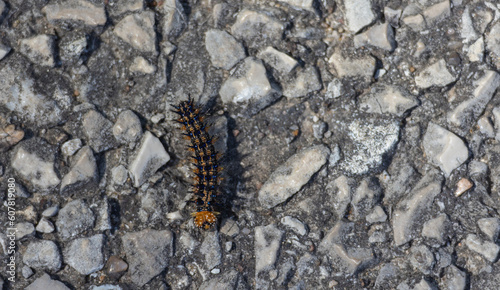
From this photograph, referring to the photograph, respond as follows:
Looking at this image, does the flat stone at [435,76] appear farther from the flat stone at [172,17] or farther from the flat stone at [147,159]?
the flat stone at [147,159]

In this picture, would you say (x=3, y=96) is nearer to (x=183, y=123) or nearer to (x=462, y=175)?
(x=183, y=123)

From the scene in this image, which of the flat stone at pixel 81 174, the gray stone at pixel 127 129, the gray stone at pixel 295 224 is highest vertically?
the gray stone at pixel 127 129

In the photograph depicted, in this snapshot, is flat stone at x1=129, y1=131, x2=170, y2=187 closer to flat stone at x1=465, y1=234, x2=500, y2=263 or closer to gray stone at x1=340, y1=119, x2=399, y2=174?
gray stone at x1=340, y1=119, x2=399, y2=174

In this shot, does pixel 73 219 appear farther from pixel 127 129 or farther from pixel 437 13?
pixel 437 13

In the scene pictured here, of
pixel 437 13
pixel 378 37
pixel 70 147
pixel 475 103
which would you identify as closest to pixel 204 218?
pixel 70 147

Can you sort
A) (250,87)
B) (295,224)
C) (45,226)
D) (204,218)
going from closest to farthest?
1. (204,218)
2. (45,226)
3. (295,224)
4. (250,87)

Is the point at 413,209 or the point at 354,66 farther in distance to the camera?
the point at 354,66

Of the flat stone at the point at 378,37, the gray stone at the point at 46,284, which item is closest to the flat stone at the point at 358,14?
the flat stone at the point at 378,37
